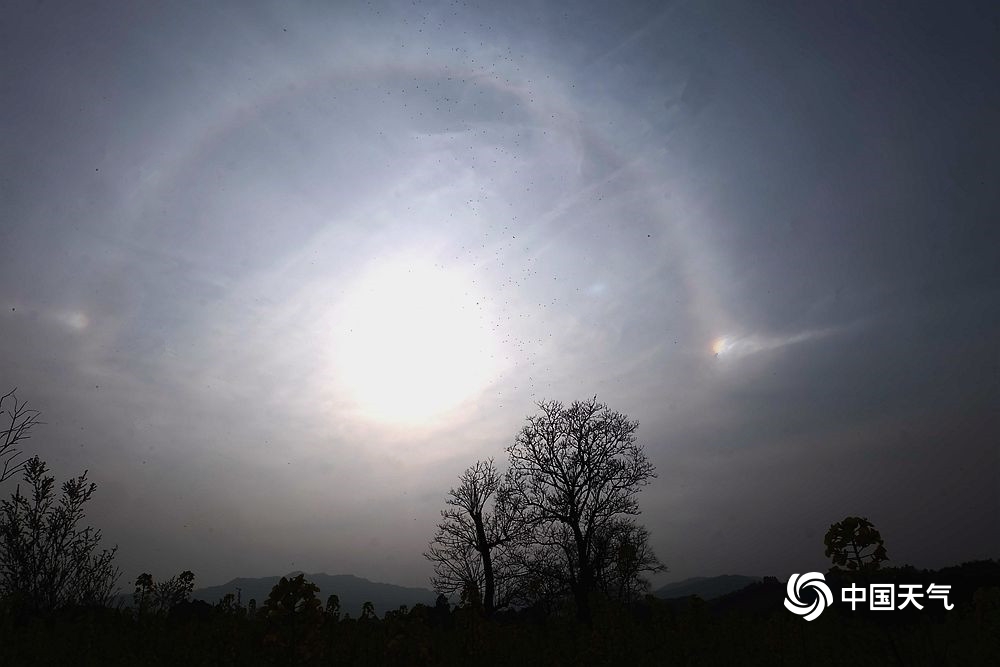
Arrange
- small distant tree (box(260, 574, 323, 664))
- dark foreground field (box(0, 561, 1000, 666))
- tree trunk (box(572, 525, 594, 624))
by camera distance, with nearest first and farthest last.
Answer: small distant tree (box(260, 574, 323, 664)) < dark foreground field (box(0, 561, 1000, 666)) < tree trunk (box(572, 525, 594, 624))

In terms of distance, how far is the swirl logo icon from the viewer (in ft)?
25.7

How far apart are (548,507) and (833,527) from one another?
25.6 metres

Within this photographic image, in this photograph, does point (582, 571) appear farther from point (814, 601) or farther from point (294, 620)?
point (294, 620)

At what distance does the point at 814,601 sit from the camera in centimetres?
884

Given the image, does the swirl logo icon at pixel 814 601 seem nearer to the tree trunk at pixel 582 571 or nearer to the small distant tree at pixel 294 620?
the small distant tree at pixel 294 620

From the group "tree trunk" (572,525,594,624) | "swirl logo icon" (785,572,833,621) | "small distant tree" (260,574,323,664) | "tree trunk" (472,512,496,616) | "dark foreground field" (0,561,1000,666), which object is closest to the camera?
"small distant tree" (260,574,323,664)

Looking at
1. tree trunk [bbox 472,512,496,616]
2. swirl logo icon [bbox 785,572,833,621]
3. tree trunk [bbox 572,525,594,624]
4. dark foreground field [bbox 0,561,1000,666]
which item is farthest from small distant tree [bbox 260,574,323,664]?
tree trunk [bbox 472,512,496,616]

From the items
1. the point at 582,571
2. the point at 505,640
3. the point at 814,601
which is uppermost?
Answer: the point at 814,601

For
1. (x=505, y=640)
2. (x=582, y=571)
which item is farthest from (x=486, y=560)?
(x=505, y=640)

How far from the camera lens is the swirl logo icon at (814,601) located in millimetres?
7837

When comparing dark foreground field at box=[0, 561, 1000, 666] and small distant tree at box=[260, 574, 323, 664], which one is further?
dark foreground field at box=[0, 561, 1000, 666]

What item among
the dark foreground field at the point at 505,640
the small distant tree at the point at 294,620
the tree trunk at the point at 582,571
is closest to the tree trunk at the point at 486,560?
the tree trunk at the point at 582,571

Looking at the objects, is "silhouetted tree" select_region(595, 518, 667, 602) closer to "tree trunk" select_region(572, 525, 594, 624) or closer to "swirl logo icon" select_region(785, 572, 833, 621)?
"tree trunk" select_region(572, 525, 594, 624)

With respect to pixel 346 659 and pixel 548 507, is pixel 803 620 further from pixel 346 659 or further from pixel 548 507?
pixel 548 507
